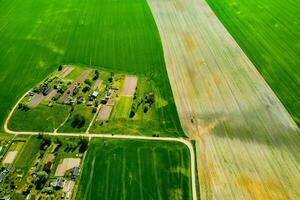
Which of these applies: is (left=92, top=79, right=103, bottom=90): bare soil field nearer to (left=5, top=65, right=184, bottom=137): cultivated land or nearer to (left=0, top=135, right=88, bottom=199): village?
(left=5, top=65, right=184, bottom=137): cultivated land

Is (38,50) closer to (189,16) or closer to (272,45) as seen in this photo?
(189,16)

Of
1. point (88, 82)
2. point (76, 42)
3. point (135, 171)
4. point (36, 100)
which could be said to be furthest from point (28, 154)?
point (76, 42)

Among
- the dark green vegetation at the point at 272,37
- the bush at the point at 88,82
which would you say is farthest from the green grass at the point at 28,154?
the dark green vegetation at the point at 272,37

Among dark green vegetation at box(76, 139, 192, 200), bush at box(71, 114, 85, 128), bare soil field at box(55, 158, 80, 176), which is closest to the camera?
dark green vegetation at box(76, 139, 192, 200)

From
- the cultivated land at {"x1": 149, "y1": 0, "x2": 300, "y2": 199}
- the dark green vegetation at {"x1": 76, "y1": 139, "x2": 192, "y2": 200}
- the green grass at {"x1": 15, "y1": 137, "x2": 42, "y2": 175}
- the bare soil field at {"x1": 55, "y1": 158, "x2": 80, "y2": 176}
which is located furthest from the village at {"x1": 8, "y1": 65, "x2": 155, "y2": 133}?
the cultivated land at {"x1": 149, "y1": 0, "x2": 300, "y2": 199}

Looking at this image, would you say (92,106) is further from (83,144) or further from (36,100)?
(36,100)

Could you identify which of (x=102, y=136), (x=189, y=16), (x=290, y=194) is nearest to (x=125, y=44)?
(x=189, y=16)
